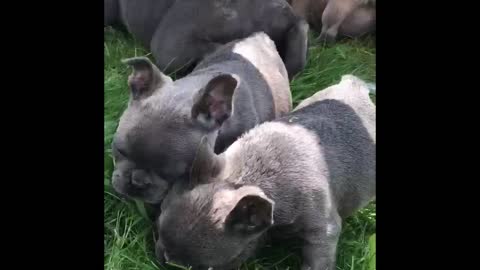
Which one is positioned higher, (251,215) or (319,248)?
(251,215)

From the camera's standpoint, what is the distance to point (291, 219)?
2.84 m

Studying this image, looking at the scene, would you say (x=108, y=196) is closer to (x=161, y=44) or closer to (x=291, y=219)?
(x=291, y=219)

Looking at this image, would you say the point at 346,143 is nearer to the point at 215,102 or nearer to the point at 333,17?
the point at 215,102

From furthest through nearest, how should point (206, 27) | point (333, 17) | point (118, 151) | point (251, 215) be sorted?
point (333, 17)
point (206, 27)
point (118, 151)
point (251, 215)

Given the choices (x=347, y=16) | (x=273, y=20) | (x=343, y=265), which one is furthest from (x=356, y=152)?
(x=347, y=16)

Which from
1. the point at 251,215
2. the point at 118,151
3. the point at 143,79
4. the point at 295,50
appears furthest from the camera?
the point at 295,50

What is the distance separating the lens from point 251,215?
8.39ft

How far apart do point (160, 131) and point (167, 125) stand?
51mm

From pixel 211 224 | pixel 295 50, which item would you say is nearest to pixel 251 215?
pixel 211 224

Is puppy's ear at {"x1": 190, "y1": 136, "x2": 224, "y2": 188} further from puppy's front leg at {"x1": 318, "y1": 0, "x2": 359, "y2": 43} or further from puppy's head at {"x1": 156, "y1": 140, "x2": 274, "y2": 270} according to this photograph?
puppy's front leg at {"x1": 318, "y1": 0, "x2": 359, "y2": 43}

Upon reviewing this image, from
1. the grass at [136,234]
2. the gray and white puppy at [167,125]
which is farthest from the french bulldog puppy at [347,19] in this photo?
the gray and white puppy at [167,125]

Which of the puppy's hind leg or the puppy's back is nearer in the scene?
the puppy's back

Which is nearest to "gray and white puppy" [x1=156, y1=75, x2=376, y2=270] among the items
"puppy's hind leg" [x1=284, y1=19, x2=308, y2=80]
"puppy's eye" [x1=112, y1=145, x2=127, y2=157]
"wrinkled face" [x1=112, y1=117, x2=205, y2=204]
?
"wrinkled face" [x1=112, y1=117, x2=205, y2=204]

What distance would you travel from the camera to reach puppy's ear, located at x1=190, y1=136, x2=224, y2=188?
8.71 feet
